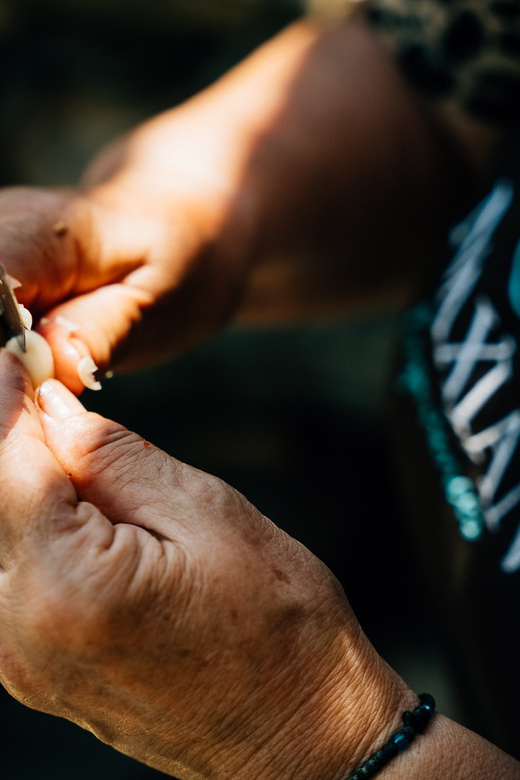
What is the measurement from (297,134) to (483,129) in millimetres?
283

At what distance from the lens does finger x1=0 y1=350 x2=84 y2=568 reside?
523mm

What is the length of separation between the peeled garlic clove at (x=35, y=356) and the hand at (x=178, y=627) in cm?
6

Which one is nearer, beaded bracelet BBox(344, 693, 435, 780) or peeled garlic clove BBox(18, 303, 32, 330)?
beaded bracelet BBox(344, 693, 435, 780)

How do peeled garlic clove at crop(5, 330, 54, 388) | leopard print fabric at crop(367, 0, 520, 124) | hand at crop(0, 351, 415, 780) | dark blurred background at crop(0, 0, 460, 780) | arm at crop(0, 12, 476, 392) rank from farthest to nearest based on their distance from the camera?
dark blurred background at crop(0, 0, 460, 780)
leopard print fabric at crop(367, 0, 520, 124)
arm at crop(0, 12, 476, 392)
peeled garlic clove at crop(5, 330, 54, 388)
hand at crop(0, 351, 415, 780)

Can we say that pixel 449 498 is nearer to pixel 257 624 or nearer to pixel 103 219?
pixel 257 624

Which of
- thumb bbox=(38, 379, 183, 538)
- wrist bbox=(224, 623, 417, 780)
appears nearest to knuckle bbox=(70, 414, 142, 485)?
thumb bbox=(38, 379, 183, 538)

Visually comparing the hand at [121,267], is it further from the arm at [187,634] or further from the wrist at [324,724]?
the wrist at [324,724]

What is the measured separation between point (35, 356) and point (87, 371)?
0.20ft

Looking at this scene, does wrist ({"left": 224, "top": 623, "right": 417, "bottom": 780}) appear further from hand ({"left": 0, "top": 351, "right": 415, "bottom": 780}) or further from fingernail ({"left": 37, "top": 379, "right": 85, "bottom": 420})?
fingernail ({"left": 37, "top": 379, "right": 85, "bottom": 420})

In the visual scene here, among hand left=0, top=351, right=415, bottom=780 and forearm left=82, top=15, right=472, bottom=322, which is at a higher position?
forearm left=82, top=15, right=472, bottom=322

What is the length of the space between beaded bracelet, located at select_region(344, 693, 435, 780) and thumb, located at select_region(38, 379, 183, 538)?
0.78 ft

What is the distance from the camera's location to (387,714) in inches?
21.8

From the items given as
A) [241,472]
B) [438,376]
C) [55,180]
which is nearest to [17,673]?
[438,376]

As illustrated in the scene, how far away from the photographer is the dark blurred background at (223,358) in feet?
6.31
